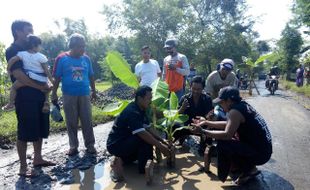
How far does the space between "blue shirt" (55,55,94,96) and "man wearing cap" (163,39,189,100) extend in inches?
65.4

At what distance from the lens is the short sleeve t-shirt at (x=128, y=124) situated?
13.9 ft

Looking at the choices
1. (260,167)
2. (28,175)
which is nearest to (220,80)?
(260,167)

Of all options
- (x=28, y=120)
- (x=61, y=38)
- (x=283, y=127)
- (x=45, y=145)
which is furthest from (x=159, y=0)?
(x=61, y=38)

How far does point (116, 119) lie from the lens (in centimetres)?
450

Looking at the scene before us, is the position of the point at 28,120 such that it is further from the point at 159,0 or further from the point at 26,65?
the point at 159,0

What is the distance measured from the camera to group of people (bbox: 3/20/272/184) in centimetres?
401

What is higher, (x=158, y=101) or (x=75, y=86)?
(x=75, y=86)

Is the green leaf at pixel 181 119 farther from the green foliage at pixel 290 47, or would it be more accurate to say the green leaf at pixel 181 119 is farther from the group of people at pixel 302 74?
the green foliage at pixel 290 47

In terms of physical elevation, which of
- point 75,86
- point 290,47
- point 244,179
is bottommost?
point 244,179

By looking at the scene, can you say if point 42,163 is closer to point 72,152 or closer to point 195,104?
point 72,152

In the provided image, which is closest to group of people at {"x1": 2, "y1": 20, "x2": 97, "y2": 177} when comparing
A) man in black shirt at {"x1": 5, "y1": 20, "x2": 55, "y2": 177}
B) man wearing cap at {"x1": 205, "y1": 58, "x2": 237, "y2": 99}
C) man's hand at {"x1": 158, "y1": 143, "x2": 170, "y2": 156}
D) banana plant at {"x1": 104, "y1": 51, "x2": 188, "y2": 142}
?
man in black shirt at {"x1": 5, "y1": 20, "x2": 55, "y2": 177}

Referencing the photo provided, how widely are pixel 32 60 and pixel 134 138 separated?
5.81 feet

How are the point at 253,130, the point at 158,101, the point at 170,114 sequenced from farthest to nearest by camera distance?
the point at 158,101
the point at 170,114
the point at 253,130

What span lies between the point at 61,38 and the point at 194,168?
49042 mm
